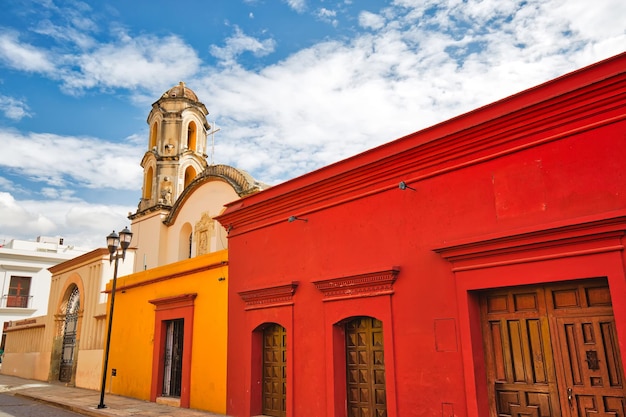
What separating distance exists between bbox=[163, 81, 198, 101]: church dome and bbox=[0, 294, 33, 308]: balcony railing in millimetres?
14885

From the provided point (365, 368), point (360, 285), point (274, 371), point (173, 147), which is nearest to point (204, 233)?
point (173, 147)

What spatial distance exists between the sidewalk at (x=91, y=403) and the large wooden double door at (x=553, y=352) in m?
5.41

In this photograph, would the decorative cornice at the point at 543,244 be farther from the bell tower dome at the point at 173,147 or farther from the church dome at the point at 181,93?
the church dome at the point at 181,93

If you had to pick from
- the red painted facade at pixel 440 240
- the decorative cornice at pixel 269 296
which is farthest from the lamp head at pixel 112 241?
the red painted facade at pixel 440 240

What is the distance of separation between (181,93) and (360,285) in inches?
593

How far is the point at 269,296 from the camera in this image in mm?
8828

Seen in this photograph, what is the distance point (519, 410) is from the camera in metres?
5.68

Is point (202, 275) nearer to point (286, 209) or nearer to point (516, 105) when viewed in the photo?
point (286, 209)

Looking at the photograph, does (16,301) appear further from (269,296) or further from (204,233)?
(269,296)

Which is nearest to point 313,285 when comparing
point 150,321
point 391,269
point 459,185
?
point 391,269

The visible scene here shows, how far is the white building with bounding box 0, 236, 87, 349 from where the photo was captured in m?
26.5

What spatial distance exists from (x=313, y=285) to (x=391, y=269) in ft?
5.46

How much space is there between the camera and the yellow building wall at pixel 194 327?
9.72 meters

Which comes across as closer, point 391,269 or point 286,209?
point 391,269
